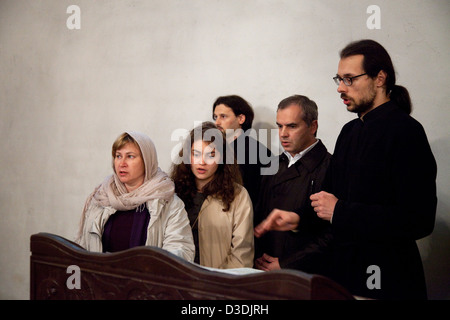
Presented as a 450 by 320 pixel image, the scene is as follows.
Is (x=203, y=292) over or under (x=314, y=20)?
under

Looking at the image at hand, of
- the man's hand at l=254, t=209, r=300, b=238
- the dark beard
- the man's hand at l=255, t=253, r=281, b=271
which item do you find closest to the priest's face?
the dark beard

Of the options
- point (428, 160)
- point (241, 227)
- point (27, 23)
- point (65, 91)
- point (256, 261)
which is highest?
point (27, 23)

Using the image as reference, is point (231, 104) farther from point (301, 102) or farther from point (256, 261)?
point (256, 261)

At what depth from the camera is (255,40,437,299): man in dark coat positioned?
210 cm

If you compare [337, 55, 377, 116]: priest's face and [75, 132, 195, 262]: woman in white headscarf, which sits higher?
[337, 55, 377, 116]: priest's face

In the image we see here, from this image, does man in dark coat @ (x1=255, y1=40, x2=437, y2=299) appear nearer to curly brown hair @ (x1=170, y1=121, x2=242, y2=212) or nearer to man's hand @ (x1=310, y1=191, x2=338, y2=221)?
man's hand @ (x1=310, y1=191, x2=338, y2=221)

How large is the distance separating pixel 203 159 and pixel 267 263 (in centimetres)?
78

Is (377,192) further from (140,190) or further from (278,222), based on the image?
(140,190)

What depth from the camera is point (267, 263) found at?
2.86 meters

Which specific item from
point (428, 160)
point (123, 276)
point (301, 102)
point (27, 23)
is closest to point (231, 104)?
point (301, 102)

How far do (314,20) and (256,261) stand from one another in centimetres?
218

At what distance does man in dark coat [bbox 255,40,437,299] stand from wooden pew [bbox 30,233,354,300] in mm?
724

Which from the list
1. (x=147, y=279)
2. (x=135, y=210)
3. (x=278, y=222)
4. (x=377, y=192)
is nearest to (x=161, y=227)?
(x=135, y=210)

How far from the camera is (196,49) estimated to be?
179 inches
